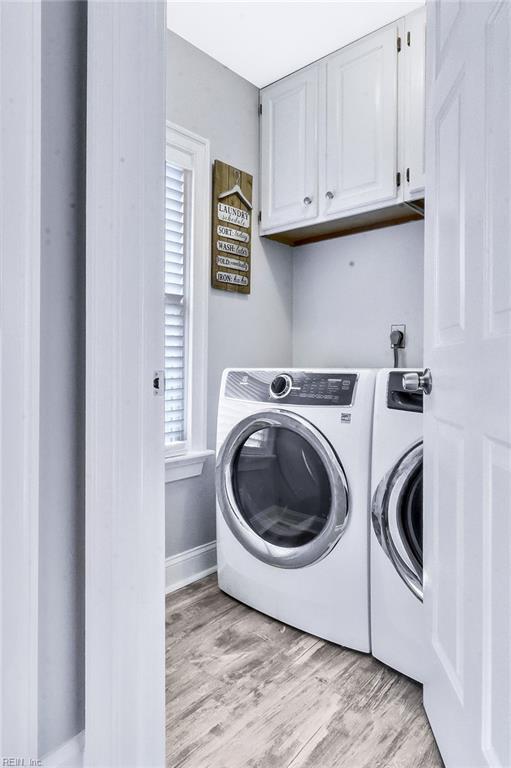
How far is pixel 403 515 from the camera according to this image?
4.77 feet

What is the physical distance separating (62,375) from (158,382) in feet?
0.62

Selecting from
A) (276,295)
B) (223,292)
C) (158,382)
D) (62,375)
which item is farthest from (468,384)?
(276,295)

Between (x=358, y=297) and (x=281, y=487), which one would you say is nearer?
(x=281, y=487)

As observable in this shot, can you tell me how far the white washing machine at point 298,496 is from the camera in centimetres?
155

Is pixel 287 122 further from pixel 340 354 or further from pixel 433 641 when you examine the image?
pixel 433 641

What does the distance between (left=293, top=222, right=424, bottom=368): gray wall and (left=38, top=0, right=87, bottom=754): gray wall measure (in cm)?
170

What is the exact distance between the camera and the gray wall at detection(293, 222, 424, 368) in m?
→ 2.28

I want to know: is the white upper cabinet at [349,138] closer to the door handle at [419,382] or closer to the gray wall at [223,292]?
the gray wall at [223,292]

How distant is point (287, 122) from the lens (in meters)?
2.35

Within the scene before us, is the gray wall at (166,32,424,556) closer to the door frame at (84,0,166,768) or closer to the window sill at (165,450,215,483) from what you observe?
the window sill at (165,450,215,483)

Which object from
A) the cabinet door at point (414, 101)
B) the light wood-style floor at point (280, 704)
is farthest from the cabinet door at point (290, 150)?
the light wood-style floor at point (280, 704)

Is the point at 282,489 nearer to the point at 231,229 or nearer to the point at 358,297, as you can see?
the point at 358,297

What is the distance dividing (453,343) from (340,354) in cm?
147

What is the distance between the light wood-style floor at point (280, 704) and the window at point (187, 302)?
739 mm
